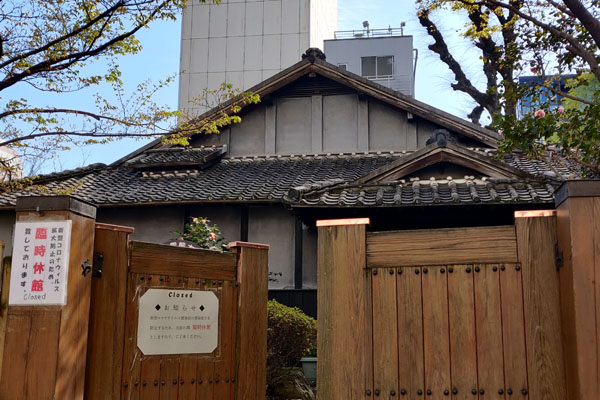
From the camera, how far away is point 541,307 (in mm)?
4738

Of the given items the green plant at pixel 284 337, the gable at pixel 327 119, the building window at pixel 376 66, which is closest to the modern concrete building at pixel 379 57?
the building window at pixel 376 66

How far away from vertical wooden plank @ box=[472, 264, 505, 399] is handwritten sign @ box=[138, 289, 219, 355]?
2463 mm

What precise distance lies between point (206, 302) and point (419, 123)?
12.0 meters

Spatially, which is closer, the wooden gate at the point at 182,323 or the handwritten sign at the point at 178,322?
the wooden gate at the point at 182,323

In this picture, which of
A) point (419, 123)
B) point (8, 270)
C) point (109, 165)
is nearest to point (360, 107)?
point (419, 123)

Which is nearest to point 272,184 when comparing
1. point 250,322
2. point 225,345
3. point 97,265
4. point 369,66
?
point 250,322

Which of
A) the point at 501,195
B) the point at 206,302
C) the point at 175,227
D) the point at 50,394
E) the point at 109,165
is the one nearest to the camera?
the point at 50,394

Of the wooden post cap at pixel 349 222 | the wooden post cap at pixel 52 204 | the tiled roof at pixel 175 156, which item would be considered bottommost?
the wooden post cap at pixel 349 222

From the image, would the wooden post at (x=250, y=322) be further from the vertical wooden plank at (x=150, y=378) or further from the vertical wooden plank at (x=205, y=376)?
the vertical wooden plank at (x=150, y=378)

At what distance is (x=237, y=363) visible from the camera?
6.11 m

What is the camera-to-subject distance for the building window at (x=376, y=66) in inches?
1359

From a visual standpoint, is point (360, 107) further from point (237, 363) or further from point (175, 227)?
point (237, 363)

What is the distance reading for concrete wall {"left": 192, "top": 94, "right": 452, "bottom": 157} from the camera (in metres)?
16.8

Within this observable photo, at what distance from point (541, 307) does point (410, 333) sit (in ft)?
3.26
